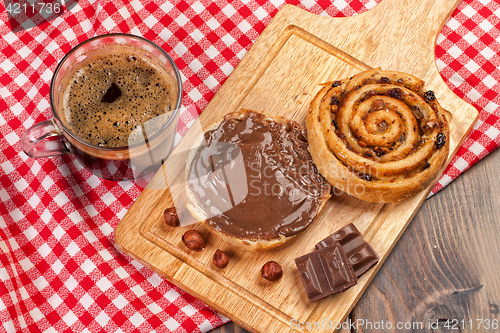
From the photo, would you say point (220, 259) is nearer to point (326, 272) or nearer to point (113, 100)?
point (326, 272)

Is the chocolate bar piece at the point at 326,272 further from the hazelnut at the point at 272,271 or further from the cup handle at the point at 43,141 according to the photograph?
the cup handle at the point at 43,141

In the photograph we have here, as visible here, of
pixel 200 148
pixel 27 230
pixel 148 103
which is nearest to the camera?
pixel 148 103

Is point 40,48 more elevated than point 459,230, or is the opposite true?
point 40,48

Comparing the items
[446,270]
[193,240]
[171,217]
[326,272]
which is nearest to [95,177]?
[171,217]

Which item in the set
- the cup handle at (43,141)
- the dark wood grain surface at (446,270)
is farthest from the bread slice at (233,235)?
the cup handle at (43,141)

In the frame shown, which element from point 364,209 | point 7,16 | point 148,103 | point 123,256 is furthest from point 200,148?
point 7,16

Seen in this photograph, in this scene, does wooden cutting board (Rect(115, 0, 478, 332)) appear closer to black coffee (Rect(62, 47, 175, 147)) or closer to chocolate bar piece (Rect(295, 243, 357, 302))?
chocolate bar piece (Rect(295, 243, 357, 302))

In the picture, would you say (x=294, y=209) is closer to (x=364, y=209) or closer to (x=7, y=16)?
(x=364, y=209)
